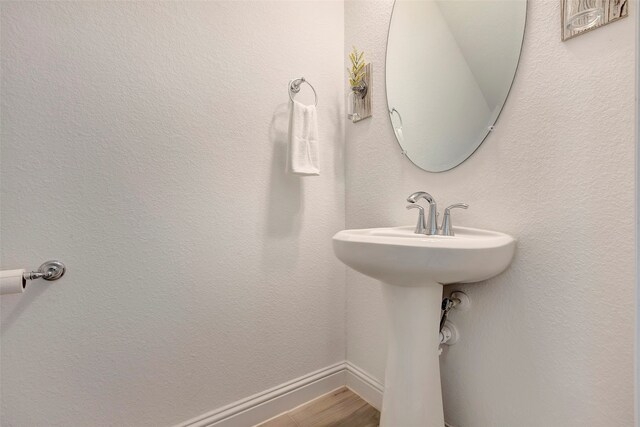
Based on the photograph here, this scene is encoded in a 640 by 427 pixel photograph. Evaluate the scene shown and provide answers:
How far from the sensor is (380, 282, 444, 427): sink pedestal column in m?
0.84

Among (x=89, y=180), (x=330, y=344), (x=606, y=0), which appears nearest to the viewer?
(x=606, y=0)

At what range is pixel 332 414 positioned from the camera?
3.94 feet

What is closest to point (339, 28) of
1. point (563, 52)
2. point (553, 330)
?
point (563, 52)

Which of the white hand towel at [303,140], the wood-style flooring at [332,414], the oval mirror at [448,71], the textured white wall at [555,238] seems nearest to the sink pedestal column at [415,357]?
the textured white wall at [555,238]

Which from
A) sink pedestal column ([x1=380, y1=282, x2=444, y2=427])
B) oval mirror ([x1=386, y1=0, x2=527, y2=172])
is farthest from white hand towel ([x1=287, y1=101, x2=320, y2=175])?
sink pedestal column ([x1=380, y1=282, x2=444, y2=427])

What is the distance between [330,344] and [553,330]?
890 millimetres

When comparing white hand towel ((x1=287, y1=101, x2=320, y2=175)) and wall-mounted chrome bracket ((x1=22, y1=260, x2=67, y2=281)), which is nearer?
wall-mounted chrome bracket ((x1=22, y1=260, x2=67, y2=281))

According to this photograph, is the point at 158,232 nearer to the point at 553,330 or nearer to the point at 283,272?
the point at 283,272

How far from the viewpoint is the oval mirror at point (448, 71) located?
853 mm

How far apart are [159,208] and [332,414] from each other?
1.08 meters

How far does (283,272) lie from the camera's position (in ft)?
4.03

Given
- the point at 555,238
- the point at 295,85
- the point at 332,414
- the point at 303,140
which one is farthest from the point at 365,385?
the point at 295,85

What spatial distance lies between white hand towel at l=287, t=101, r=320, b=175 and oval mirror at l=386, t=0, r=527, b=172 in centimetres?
33

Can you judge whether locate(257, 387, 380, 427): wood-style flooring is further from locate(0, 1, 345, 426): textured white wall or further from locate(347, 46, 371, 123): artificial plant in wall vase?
locate(347, 46, 371, 123): artificial plant in wall vase
